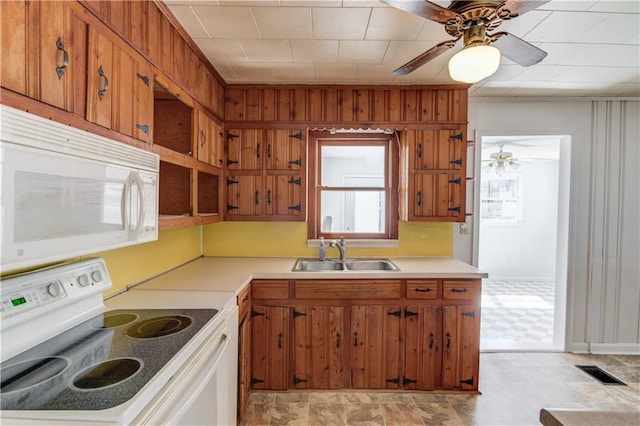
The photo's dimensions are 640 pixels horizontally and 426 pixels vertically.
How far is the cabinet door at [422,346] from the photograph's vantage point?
225 cm

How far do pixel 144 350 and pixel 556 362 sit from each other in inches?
132

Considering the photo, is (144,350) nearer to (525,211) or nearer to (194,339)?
(194,339)

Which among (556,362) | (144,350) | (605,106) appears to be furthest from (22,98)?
(605,106)

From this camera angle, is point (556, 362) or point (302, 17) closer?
point (302, 17)

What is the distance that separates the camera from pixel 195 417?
1.11 m

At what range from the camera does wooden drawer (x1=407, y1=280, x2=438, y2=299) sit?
2248 millimetres

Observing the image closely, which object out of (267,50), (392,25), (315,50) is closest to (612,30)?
(392,25)

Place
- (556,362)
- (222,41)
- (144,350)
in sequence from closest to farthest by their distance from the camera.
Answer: (144,350) → (222,41) → (556,362)

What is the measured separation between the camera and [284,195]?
2666 mm

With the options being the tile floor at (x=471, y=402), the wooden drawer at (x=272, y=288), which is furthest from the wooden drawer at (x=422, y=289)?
the wooden drawer at (x=272, y=288)

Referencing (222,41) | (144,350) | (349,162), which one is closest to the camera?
(144,350)

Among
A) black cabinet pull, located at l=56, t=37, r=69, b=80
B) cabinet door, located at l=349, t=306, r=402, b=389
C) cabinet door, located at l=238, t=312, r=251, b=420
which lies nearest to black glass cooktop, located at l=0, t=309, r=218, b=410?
cabinet door, located at l=238, t=312, r=251, b=420

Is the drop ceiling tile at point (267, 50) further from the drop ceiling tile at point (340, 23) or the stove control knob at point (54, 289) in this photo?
the stove control knob at point (54, 289)

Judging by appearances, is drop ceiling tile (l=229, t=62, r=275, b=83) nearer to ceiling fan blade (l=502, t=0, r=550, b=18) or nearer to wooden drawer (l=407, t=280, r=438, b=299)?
ceiling fan blade (l=502, t=0, r=550, b=18)
